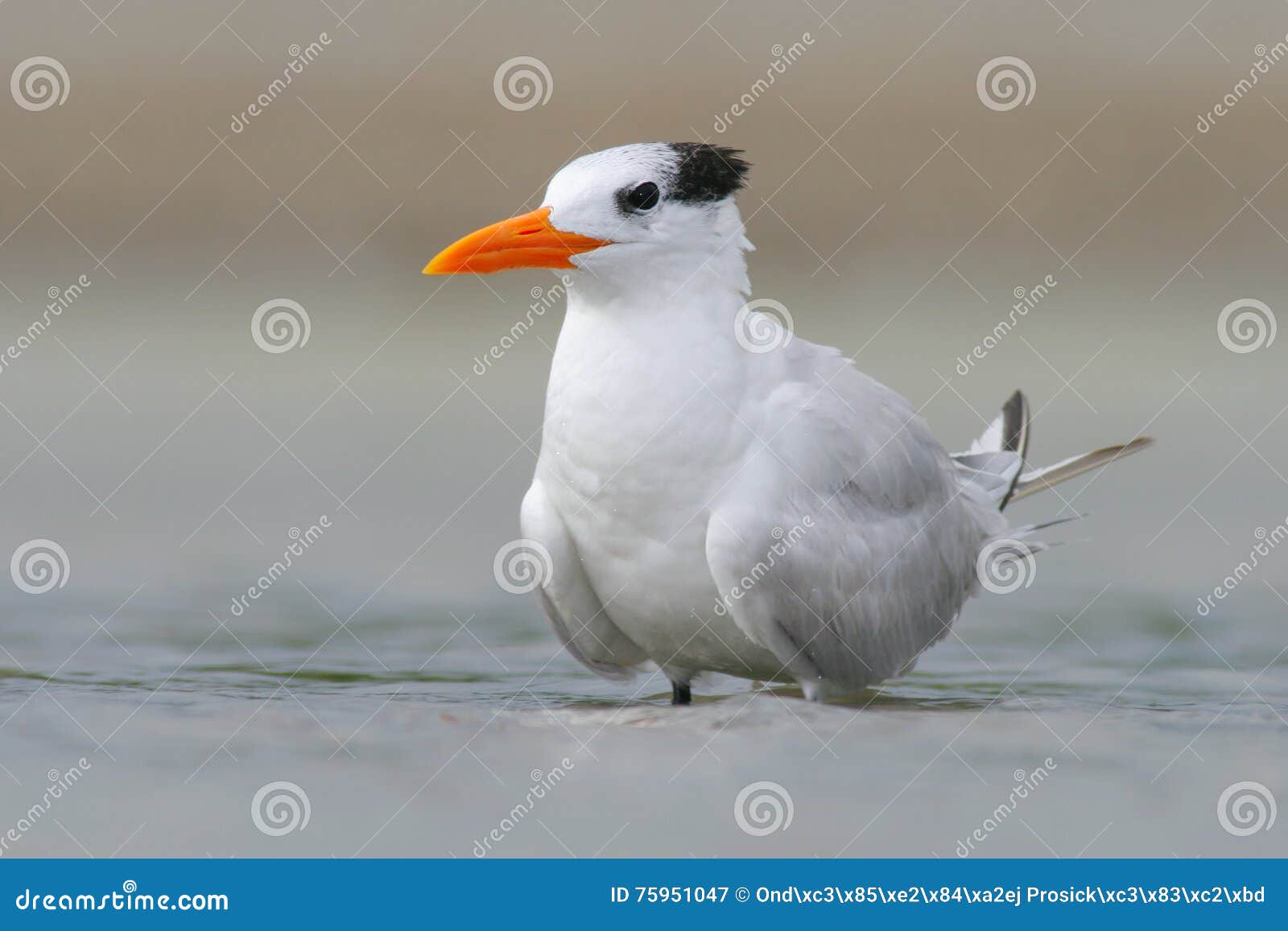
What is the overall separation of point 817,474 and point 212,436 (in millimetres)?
7611

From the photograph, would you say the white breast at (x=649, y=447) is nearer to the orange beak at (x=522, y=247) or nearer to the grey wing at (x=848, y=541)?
the grey wing at (x=848, y=541)

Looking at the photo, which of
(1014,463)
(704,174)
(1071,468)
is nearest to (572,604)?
(704,174)

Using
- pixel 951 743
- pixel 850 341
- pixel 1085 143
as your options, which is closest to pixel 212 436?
pixel 850 341

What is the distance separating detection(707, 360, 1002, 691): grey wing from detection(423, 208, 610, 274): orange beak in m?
0.93

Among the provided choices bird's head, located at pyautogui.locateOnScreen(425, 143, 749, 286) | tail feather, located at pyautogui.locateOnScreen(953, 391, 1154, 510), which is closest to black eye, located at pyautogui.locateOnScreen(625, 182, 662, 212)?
bird's head, located at pyautogui.locateOnScreen(425, 143, 749, 286)

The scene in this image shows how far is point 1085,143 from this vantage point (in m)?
18.8

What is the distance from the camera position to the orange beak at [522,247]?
6.53 m

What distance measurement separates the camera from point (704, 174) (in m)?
6.67

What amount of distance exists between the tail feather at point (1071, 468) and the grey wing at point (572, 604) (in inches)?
75.5

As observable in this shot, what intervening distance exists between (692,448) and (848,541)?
2.46ft

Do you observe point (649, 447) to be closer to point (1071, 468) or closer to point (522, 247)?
point (522, 247)

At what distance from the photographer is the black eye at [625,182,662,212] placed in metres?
6.58

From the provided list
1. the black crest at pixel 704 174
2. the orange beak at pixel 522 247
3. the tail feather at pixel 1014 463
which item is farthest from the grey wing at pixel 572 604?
the tail feather at pixel 1014 463

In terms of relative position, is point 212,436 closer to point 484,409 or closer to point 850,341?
point 484,409
